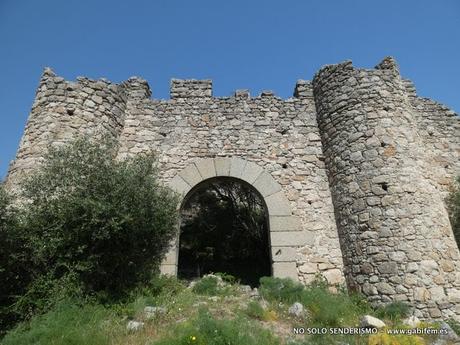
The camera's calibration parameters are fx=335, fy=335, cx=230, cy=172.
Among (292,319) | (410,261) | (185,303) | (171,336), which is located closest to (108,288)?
(185,303)

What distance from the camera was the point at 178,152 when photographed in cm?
702

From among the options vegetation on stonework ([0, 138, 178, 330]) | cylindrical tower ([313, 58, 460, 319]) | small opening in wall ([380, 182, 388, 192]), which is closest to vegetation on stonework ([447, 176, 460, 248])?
cylindrical tower ([313, 58, 460, 319])

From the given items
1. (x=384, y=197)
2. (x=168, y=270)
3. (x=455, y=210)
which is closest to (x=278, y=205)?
(x=384, y=197)

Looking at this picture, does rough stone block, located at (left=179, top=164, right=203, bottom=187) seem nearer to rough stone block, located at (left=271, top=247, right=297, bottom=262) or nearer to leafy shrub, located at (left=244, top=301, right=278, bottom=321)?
rough stone block, located at (left=271, top=247, right=297, bottom=262)

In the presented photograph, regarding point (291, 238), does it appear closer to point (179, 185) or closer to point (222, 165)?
point (222, 165)

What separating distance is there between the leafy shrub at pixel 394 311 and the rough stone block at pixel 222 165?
140 inches

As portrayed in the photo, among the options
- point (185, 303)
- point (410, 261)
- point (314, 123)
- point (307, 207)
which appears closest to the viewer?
point (185, 303)

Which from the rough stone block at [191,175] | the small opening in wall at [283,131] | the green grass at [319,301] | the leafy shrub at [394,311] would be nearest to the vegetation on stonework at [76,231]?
the rough stone block at [191,175]

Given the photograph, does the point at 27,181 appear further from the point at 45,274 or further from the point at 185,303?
the point at 185,303

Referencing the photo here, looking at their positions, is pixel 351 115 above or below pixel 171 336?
above

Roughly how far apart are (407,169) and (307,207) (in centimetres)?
190

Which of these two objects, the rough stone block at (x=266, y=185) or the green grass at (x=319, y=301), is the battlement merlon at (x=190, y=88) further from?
the green grass at (x=319, y=301)

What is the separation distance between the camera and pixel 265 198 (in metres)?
6.58

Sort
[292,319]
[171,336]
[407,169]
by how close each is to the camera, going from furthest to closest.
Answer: [407,169]
[292,319]
[171,336]
